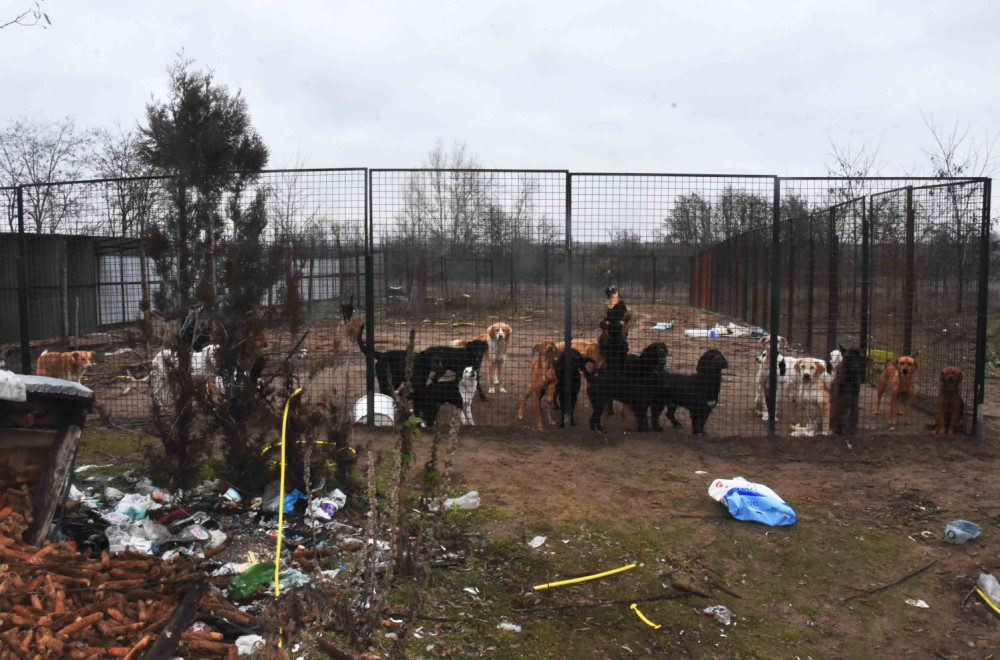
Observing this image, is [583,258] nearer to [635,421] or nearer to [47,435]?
[635,421]

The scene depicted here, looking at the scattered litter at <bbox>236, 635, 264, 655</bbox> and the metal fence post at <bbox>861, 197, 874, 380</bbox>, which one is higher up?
the metal fence post at <bbox>861, 197, 874, 380</bbox>

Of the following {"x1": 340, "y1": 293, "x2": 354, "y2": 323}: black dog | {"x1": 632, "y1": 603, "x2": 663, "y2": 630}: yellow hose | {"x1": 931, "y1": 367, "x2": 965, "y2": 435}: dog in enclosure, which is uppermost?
{"x1": 340, "y1": 293, "x2": 354, "y2": 323}: black dog

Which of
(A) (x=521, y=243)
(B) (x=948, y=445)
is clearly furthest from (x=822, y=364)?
(A) (x=521, y=243)

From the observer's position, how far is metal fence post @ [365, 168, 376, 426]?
746 cm

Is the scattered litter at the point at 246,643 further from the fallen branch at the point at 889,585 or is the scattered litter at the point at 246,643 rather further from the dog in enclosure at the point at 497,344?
the dog in enclosure at the point at 497,344

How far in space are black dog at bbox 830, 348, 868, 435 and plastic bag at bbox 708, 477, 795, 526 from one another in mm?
2639

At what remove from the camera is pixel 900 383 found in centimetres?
777

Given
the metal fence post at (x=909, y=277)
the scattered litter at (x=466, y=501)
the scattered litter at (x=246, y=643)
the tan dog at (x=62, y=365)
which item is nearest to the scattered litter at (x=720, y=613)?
the scattered litter at (x=466, y=501)

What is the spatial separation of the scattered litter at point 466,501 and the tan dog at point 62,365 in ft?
21.2

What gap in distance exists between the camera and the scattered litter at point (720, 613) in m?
3.85

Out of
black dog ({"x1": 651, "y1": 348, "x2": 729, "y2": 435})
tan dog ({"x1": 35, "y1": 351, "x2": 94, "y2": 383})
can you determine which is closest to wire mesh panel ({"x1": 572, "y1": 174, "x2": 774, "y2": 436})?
black dog ({"x1": 651, "y1": 348, "x2": 729, "y2": 435})

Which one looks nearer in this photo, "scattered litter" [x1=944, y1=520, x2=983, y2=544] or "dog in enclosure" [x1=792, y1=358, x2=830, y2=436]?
"scattered litter" [x1=944, y1=520, x2=983, y2=544]

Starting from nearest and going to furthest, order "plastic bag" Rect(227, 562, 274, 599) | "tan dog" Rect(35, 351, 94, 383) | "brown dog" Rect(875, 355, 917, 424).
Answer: "plastic bag" Rect(227, 562, 274, 599) < "brown dog" Rect(875, 355, 917, 424) < "tan dog" Rect(35, 351, 94, 383)

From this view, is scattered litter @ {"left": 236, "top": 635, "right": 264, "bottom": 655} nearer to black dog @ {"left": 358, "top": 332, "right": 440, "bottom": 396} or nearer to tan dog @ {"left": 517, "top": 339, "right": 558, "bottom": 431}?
black dog @ {"left": 358, "top": 332, "right": 440, "bottom": 396}
